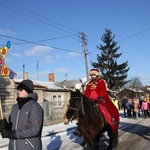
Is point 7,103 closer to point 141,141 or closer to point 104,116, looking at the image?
point 141,141

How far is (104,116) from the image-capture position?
7875 millimetres

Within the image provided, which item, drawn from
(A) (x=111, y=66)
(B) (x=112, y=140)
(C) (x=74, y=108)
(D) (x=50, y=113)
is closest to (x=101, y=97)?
(C) (x=74, y=108)

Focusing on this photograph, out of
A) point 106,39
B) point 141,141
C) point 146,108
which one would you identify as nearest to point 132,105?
point 146,108

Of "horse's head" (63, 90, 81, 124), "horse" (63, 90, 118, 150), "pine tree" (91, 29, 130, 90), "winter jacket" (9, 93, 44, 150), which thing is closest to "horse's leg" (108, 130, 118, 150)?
"horse" (63, 90, 118, 150)

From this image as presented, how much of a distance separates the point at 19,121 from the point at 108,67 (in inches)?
1970

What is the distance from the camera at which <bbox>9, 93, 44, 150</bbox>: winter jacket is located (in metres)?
3.83

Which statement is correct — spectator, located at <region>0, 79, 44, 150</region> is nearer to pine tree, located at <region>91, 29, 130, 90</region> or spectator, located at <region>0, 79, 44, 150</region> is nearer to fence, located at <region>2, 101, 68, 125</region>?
fence, located at <region>2, 101, 68, 125</region>

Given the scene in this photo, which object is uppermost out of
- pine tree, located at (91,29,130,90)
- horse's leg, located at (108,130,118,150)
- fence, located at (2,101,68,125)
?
pine tree, located at (91,29,130,90)

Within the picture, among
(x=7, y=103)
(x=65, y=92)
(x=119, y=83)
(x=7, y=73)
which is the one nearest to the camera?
(x=7, y=73)

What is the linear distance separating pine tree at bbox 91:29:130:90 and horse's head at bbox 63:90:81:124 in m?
45.1

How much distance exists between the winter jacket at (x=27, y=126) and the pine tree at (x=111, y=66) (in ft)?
159

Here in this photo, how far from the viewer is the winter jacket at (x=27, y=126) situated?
3.83 meters

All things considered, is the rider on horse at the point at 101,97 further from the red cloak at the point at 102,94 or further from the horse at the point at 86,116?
the horse at the point at 86,116

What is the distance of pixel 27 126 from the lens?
3869 mm
